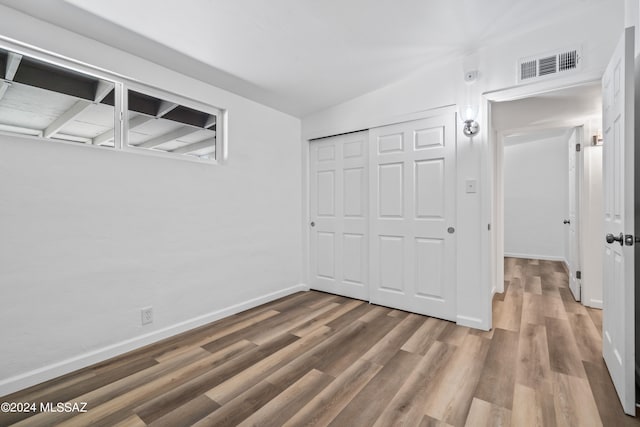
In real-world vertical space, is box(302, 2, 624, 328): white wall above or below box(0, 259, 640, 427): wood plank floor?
above

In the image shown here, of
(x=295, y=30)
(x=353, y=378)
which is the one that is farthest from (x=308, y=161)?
(x=353, y=378)

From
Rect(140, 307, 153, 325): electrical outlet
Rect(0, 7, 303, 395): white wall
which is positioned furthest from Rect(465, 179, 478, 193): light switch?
Rect(140, 307, 153, 325): electrical outlet

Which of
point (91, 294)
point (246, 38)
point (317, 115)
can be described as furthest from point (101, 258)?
point (317, 115)

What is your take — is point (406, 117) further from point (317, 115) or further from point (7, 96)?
point (7, 96)

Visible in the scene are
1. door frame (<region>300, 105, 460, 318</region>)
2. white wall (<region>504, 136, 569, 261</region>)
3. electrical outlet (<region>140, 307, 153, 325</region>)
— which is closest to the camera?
electrical outlet (<region>140, 307, 153, 325</region>)

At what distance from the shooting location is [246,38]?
7.43ft

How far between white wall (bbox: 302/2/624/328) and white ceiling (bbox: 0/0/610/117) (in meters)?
0.11

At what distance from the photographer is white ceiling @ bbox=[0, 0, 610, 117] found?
192 cm

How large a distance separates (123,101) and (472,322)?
3.57m

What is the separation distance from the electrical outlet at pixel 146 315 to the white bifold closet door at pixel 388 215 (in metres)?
2.06

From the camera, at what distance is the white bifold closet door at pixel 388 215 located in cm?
293

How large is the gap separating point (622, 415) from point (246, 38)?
3.35 metres

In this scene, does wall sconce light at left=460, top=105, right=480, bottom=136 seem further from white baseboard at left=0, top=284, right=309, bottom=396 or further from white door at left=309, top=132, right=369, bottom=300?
white baseboard at left=0, top=284, right=309, bottom=396

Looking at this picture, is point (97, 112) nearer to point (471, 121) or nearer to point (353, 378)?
point (353, 378)
